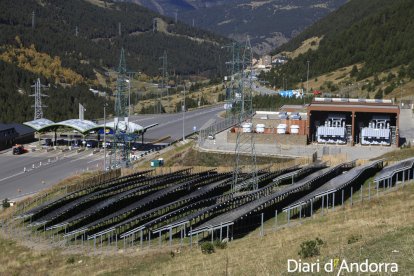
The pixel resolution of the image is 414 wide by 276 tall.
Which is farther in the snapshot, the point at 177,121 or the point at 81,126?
the point at 177,121

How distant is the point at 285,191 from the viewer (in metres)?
35.2

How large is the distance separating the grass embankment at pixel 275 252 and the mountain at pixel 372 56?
223ft

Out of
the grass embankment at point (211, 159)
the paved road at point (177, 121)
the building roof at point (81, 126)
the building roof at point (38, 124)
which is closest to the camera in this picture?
the grass embankment at point (211, 159)

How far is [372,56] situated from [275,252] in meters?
100

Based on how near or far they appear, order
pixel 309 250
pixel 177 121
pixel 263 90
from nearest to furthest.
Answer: pixel 309 250 < pixel 177 121 < pixel 263 90

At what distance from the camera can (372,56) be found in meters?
119

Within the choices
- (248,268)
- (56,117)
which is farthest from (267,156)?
(56,117)

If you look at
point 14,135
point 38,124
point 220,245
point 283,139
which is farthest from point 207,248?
point 38,124

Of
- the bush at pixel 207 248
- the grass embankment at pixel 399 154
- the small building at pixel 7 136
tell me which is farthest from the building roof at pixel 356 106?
the bush at pixel 207 248

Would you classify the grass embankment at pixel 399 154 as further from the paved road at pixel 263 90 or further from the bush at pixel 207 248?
the paved road at pixel 263 90

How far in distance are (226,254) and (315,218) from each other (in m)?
6.89

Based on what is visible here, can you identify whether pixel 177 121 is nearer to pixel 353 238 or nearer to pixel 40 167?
pixel 40 167

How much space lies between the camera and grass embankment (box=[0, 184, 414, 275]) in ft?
66.5

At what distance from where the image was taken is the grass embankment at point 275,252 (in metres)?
20.3
